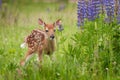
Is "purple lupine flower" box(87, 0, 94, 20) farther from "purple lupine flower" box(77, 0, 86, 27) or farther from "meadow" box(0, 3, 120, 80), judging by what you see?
"meadow" box(0, 3, 120, 80)

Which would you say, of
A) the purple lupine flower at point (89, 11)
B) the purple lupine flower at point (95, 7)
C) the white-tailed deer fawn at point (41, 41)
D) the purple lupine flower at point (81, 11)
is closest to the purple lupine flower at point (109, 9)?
the purple lupine flower at point (95, 7)

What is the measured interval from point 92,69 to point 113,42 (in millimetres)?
553

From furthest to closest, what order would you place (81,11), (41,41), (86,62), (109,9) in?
(81,11) → (41,41) → (109,9) → (86,62)

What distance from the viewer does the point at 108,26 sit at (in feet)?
21.2

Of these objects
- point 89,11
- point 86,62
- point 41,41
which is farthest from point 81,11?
point 86,62

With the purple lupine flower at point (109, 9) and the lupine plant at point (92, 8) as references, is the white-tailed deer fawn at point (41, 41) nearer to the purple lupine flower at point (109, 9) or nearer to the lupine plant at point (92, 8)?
the lupine plant at point (92, 8)

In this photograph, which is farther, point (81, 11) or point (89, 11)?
point (81, 11)

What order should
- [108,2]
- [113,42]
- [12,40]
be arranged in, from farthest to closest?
[12,40], [108,2], [113,42]

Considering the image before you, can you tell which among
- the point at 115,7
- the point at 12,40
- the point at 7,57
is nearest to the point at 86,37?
the point at 115,7

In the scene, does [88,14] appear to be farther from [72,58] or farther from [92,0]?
[72,58]

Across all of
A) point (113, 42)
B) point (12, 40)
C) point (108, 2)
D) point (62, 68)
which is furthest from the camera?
point (12, 40)

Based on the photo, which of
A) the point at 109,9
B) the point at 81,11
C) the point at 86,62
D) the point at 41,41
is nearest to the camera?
the point at 86,62

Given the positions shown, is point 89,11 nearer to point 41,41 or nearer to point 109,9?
point 109,9

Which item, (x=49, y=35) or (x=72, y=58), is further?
(x=49, y=35)
